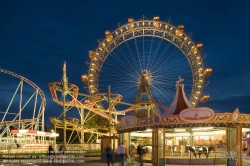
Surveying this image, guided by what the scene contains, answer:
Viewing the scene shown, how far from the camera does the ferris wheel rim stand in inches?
1387

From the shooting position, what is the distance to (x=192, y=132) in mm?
26438

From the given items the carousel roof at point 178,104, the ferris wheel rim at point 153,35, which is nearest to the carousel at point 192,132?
the carousel roof at point 178,104

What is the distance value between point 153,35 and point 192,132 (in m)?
13.0

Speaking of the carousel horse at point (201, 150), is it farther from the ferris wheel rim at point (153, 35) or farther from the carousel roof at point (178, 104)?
the ferris wheel rim at point (153, 35)

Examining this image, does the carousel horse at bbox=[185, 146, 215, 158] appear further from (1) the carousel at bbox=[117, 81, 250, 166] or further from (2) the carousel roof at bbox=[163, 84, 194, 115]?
(2) the carousel roof at bbox=[163, 84, 194, 115]

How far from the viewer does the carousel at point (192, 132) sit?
18.7m

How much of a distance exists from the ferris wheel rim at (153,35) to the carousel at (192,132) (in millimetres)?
9124

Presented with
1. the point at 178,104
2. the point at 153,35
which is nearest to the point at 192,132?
the point at 178,104

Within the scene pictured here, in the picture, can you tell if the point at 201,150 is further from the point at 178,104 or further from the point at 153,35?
the point at 153,35

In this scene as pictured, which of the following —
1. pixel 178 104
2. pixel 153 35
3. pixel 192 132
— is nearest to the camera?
pixel 178 104

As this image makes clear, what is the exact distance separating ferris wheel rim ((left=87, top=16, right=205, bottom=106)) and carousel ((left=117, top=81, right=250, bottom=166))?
29.9ft

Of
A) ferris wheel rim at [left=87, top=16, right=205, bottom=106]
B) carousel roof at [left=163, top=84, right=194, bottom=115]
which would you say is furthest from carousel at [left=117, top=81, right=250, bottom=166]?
ferris wheel rim at [left=87, top=16, right=205, bottom=106]

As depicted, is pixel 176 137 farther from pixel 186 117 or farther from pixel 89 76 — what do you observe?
pixel 89 76

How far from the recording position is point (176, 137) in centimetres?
2834
